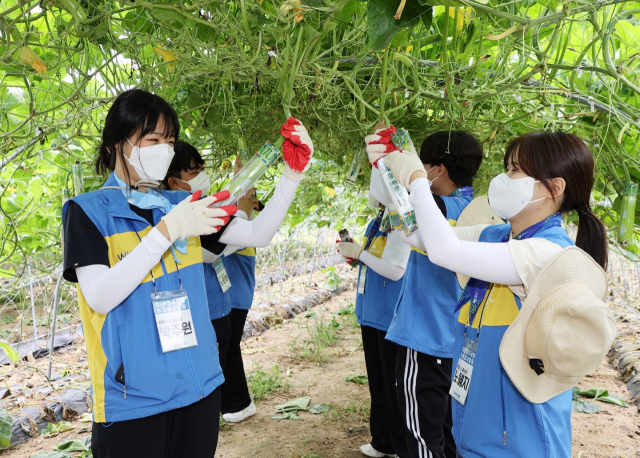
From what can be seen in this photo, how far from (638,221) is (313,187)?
292 centimetres

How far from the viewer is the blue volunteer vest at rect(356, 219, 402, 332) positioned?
2.26 m

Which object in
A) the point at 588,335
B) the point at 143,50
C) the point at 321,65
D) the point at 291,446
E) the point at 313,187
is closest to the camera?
the point at 588,335

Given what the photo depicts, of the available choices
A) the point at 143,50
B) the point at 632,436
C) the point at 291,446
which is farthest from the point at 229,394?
the point at 632,436

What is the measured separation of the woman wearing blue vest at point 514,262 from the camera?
1.10m

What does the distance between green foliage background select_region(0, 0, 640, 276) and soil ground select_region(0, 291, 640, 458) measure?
1.33 metres

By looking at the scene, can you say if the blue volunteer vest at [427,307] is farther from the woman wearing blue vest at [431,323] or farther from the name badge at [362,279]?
the name badge at [362,279]

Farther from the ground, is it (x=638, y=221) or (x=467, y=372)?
(x=638, y=221)

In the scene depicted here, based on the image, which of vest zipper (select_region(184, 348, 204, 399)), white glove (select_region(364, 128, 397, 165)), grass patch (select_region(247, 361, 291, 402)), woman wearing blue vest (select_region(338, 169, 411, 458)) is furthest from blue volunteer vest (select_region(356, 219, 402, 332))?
grass patch (select_region(247, 361, 291, 402))

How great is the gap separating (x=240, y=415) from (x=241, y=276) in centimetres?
83

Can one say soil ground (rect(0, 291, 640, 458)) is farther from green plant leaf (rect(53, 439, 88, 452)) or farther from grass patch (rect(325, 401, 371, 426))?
green plant leaf (rect(53, 439, 88, 452))

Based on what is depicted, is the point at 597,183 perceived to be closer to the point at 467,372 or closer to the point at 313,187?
the point at 467,372

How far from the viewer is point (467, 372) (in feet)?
4.03

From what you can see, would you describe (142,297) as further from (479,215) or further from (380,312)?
(380,312)

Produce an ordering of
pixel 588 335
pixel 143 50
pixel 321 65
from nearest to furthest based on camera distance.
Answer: pixel 588 335, pixel 321 65, pixel 143 50
